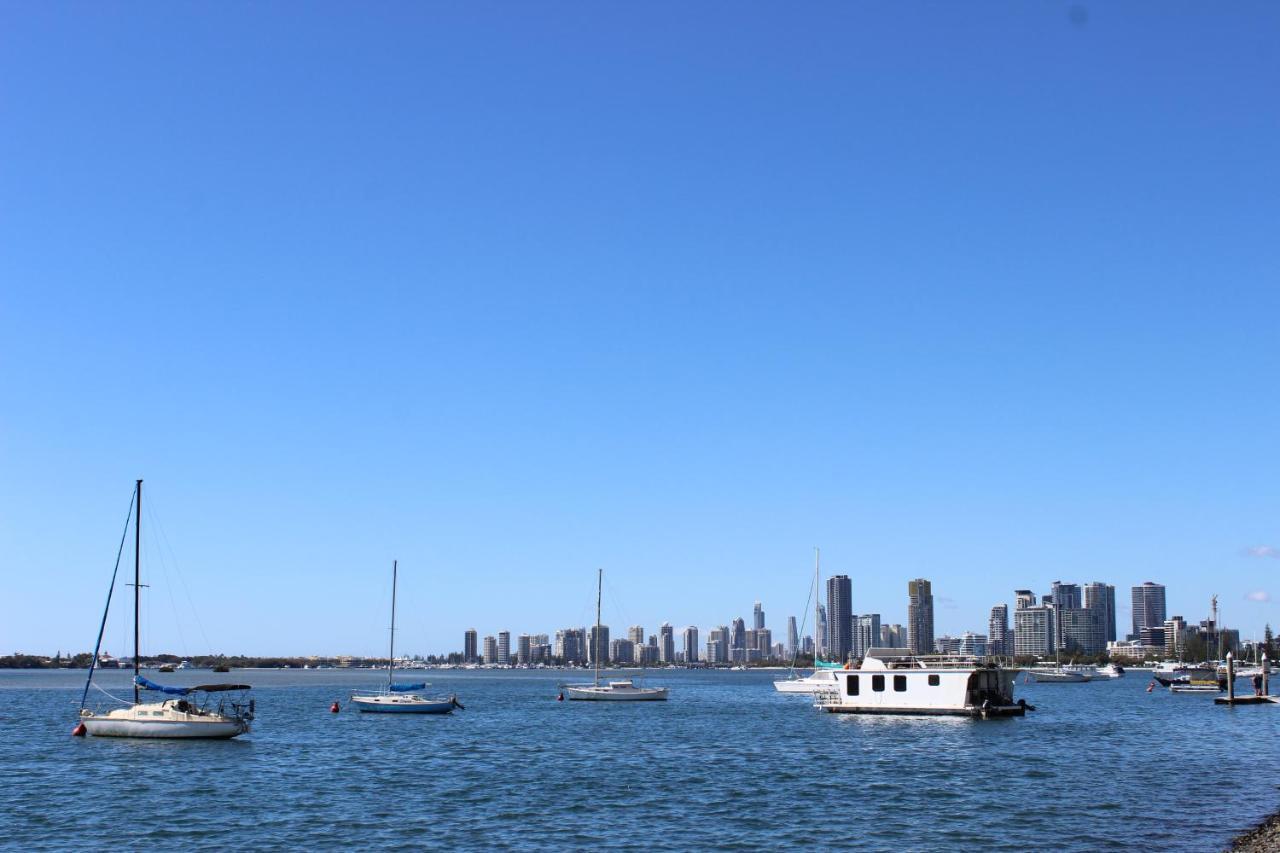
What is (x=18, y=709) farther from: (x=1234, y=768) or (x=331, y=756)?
(x=1234, y=768)

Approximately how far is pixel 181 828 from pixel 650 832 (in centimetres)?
1641

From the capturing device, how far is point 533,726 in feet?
307

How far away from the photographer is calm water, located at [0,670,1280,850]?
129ft

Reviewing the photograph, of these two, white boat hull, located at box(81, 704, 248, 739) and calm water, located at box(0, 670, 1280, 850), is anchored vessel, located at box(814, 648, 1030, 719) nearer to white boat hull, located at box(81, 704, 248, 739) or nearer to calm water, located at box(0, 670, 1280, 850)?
calm water, located at box(0, 670, 1280, 850)

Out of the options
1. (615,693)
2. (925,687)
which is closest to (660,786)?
(925,687)

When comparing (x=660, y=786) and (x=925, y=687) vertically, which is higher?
(x=925, y=687)

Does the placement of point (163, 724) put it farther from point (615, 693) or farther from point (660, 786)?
point (615, 693)

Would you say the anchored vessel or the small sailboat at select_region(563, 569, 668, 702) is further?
the small sailboat at select_region(563, 569, 668, 702)

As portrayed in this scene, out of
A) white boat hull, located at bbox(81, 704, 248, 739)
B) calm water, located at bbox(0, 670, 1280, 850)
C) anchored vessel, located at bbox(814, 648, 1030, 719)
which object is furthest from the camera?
anchored vessel, located at bbox(814, 648, 1030, 719)

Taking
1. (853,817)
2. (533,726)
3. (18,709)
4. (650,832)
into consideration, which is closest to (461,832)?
(650,832)

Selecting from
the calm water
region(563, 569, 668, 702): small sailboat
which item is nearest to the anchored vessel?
the calm water

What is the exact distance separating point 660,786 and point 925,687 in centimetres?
4142

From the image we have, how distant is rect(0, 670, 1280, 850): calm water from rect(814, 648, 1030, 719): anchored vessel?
2.05m

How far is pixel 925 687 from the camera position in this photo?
8725cm
